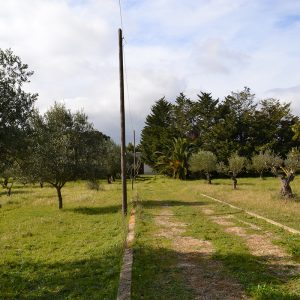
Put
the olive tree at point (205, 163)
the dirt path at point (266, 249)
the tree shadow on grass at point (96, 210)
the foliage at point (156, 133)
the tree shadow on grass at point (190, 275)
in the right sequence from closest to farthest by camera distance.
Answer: the tree shadow on grass at point (190, 275)
the dirt path at point (266, 249)
the tree shadow on grass at point (96, 210)
the olive tree at point (205, 163)
the foliage at point (156, 133)

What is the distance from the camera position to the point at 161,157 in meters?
72.2

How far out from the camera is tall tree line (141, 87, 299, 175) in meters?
68.6

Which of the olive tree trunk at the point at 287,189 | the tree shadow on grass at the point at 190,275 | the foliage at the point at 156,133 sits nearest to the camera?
the tree shadow on grass at the point at 190,275

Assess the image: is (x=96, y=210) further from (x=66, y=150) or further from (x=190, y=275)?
(x=190, y=275)

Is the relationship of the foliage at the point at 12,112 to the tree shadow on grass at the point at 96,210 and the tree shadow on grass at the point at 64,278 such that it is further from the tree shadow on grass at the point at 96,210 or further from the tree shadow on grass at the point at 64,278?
the tree shadow on grass at the point at 96,210

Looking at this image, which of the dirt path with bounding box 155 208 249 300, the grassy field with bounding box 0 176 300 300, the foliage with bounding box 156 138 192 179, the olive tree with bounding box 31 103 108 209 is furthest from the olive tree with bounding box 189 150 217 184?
the dirt path with bounding box 155 208 249 300

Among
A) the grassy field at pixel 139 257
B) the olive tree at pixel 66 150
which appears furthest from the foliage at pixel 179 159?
the grassy field at pixel 139 257

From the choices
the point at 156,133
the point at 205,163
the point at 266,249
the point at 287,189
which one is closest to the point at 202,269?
the point at 266,249

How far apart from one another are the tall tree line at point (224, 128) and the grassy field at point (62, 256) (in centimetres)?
4675

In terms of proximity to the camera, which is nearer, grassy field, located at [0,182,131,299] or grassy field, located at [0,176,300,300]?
grassy field, located at [0,176,300,300]

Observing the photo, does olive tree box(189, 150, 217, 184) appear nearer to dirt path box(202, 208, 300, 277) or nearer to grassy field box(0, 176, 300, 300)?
grassy field box(0, 176, 300, 300)

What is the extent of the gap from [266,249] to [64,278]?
5409 mm

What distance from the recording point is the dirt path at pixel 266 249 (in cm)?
923

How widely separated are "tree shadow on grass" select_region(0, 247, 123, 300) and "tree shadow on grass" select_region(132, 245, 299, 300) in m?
0.64
